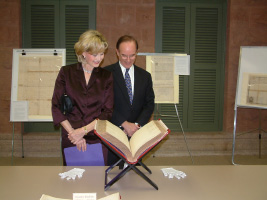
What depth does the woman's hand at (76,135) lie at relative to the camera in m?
1.60

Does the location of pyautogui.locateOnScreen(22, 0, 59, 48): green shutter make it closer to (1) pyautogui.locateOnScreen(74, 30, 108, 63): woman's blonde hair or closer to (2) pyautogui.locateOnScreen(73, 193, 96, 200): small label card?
(1) pyautogui.locateOnScreen(74, 30, 108, 63): woman's blonde hair

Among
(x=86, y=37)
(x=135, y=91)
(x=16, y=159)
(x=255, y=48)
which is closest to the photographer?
(x=86, y=37)

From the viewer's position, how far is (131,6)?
3.89 meters

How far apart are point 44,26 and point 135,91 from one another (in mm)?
2566

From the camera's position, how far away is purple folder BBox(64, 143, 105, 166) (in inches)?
57.6

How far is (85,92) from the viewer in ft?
5.69

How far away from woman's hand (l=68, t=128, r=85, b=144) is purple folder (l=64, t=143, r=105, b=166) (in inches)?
4.5

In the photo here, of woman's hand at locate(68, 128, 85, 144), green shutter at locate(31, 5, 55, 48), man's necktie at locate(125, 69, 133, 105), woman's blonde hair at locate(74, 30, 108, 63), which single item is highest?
green shutter at locate(31, 5, 55, 48)

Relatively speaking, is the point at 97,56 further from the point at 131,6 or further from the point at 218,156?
the point at 218,156

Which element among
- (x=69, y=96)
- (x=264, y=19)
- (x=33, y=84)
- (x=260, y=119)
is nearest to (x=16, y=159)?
(x=33, y=84)

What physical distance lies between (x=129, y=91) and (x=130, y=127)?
33cm

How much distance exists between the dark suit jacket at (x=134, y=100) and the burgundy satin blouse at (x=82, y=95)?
1.10 feet

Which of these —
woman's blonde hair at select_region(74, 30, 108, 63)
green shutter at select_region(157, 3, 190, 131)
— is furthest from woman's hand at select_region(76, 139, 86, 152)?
green shutter at select_region(157, 3, 190, 131)

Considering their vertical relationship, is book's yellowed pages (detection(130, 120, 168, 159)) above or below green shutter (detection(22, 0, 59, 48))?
below
